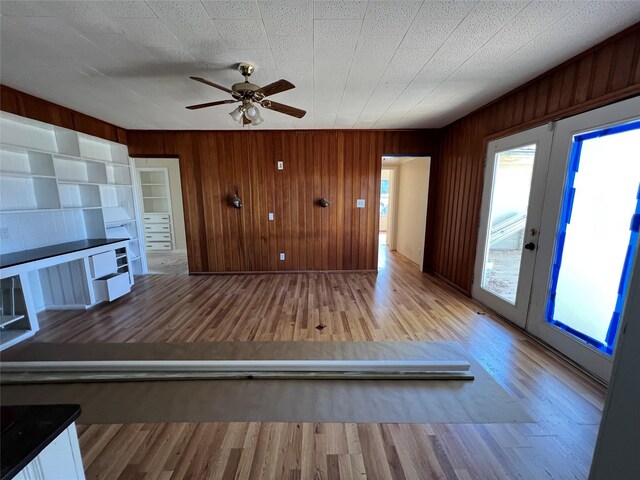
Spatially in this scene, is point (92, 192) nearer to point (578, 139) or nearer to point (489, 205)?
point (489, 205)

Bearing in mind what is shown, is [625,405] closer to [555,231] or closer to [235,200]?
[555,231]

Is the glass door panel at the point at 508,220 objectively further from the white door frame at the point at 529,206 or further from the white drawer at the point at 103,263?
the white drawer at the point at 103,263

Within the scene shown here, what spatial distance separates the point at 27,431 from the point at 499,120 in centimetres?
422

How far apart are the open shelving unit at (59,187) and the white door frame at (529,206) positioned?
5.37 meters

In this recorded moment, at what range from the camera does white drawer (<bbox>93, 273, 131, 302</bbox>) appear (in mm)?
3416

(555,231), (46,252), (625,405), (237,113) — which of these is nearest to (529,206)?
(555,231)

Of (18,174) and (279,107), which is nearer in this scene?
(279,107)

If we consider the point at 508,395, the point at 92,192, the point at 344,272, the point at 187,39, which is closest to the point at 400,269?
the point at 344,272

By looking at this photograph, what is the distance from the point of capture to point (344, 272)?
15.9 feet

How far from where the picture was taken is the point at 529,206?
2.64 m

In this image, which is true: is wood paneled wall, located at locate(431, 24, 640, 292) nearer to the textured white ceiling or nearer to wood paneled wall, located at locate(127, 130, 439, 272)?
the textured white ceiling

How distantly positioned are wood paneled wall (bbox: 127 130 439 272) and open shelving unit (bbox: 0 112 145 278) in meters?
0.71

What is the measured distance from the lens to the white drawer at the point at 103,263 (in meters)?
3.35

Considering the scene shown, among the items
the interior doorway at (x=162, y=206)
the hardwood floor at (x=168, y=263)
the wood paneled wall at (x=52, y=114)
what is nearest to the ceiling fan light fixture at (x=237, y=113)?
the wood paneled wall at (x=52, y=114)
